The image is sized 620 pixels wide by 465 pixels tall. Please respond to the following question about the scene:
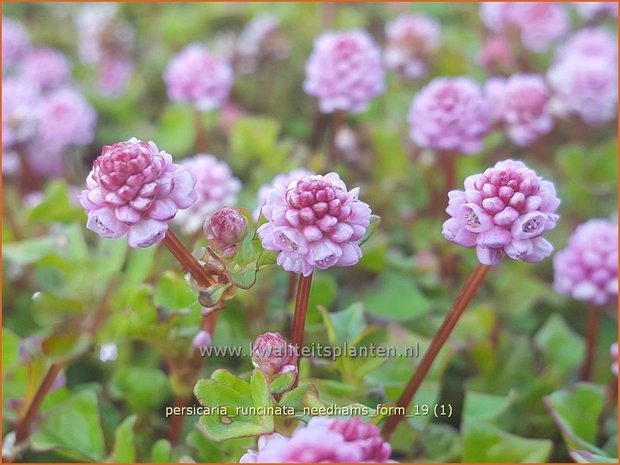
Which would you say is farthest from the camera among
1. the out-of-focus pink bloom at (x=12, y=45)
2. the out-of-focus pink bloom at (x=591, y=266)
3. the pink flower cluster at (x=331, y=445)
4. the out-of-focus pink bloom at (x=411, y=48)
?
the out-of-focus pink bloom at (x=12, y=45)

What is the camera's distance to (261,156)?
4.66 feet

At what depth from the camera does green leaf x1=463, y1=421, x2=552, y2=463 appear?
0.89 meters

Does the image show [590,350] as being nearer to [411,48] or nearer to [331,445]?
[331,445]

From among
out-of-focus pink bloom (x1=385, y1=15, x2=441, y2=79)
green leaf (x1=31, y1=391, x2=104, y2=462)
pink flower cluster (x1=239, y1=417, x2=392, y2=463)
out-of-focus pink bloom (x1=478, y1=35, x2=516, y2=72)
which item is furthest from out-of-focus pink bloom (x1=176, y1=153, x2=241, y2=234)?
out-of-focus pink bloom (x1=478, y1=35, x2=516, y2=72)

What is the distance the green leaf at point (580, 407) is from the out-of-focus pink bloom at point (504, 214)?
0.29 m

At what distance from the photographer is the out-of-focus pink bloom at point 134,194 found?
0.68 meters

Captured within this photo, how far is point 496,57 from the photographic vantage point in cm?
158

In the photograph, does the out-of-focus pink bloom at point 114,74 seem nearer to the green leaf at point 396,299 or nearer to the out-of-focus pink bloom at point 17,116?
the out-of-focus pink bloom at point 17,116

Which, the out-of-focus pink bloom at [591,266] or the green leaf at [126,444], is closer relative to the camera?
the green leaf at [126,444]

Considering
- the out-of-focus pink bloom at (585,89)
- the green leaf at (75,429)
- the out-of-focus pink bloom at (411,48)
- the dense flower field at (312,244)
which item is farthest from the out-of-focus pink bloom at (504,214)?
the out-of-focus pink bloom at (411,48)

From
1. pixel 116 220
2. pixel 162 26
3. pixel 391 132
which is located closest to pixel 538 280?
pixel 391 132

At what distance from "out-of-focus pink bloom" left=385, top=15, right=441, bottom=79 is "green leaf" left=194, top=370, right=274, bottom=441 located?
100 centimetres

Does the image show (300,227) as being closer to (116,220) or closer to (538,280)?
(116,220)

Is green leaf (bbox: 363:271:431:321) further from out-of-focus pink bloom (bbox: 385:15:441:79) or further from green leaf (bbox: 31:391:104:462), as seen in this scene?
out-of-focus pink bloom (bbox: 385:15:441:79)
